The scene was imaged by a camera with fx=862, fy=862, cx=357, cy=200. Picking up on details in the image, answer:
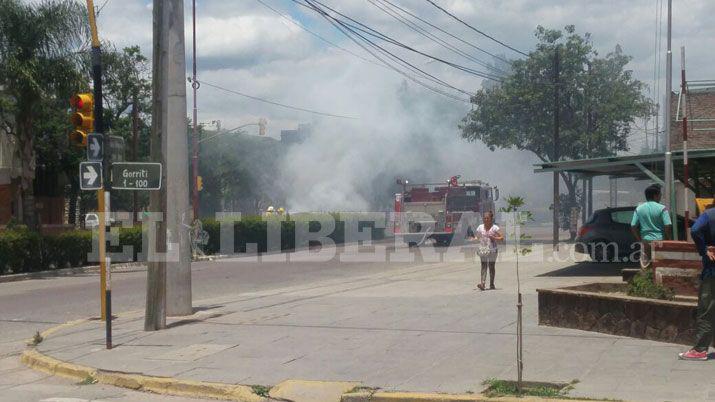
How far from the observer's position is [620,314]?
10.7 meters

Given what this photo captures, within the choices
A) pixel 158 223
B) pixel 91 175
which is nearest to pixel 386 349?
pixel 158 223

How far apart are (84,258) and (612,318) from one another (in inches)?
786

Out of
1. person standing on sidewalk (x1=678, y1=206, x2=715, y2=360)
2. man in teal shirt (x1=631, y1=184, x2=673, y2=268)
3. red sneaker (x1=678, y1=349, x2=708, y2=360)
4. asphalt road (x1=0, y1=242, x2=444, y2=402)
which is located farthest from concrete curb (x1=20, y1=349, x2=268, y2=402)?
man in teal shirt (x1=631, y1=184, x2=673, y2=268)

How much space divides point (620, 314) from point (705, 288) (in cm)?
192

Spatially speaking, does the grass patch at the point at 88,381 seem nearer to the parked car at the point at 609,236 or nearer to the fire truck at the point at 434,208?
the parked car at the point at 609,236

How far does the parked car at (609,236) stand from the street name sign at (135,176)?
15430 mm

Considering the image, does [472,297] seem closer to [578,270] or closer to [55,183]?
[578,270]

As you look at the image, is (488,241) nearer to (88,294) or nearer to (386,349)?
(386,349)

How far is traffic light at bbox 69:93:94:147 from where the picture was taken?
12328 millimetres

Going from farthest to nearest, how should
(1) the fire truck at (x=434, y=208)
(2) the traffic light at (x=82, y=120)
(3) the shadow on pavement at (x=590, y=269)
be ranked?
1. (1) the fire truck at (x=434, y=208)
2. (3) the shadow on pavement at (x=590, y=269)
3. (2) the traffic light at (x=82, y=120)

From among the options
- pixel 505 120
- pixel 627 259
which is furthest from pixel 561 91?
pixel 627 259

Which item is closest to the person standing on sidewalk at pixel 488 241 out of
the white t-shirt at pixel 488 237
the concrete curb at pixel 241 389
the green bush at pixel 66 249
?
the white t-shirt at pixel 488 237

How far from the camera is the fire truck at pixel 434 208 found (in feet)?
116

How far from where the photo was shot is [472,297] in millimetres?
15844
